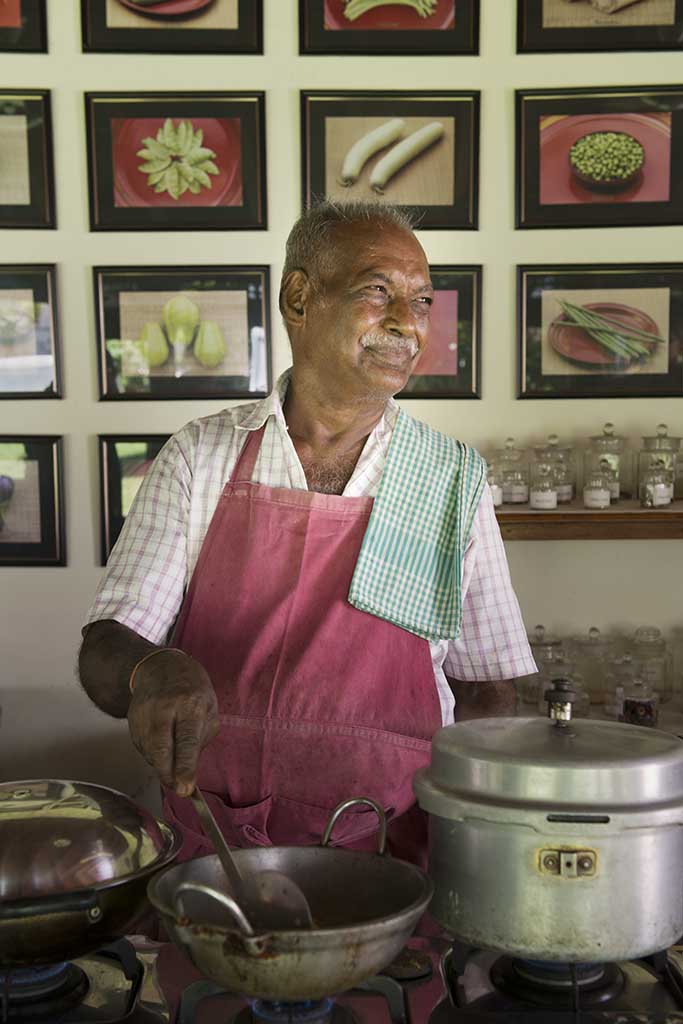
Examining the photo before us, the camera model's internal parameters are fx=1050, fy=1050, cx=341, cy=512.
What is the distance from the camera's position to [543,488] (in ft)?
10.5

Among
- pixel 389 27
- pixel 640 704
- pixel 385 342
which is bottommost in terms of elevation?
pixel 640 704

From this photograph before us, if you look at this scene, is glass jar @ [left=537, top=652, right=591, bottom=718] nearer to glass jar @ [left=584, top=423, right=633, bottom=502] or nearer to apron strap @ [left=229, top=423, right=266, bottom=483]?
glass jar @ [left=584, top=423, right=633, bottom=502]

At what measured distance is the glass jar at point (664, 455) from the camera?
3.30 m

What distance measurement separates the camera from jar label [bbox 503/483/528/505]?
3256mm

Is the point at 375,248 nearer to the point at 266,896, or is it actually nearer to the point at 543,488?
the point at 266,896

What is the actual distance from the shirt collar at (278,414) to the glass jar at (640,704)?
1590 mm

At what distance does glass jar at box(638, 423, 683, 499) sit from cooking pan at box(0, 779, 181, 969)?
2415mm

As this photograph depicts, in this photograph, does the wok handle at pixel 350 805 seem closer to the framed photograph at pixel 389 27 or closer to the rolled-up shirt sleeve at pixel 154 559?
the rolled-up shirt sleeve at pixel 154 559

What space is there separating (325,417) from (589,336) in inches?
68.7

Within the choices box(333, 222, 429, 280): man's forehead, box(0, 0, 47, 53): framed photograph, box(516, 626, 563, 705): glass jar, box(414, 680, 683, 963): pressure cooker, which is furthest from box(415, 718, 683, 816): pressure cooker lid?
box(0, 0, 47, 53): framed photograph

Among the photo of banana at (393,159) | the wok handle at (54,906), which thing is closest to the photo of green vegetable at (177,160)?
the photo of banana at (393,159)

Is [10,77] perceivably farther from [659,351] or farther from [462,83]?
[659,351]

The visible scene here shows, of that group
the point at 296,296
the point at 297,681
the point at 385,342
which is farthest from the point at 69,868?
the point at 296,296

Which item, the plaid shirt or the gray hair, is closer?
the plaid shirt
